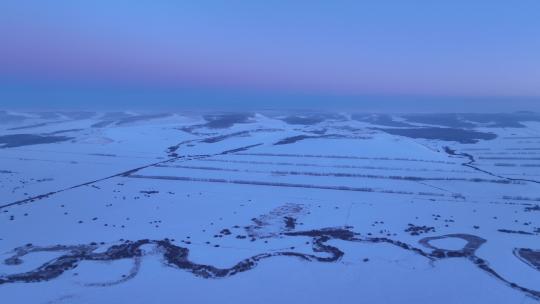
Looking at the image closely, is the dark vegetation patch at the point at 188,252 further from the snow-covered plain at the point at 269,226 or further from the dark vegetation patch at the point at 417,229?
the dark vegetation patch at the point at 417,229

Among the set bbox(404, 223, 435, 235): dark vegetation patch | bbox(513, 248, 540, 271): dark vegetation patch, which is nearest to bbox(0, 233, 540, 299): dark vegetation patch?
bbox(513, 248, 540, 271): dark vegetation patch

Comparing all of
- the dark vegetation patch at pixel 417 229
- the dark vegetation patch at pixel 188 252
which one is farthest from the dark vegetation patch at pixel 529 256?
the dark vegetation patch at pixel 417 229

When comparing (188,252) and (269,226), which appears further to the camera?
(269,226)

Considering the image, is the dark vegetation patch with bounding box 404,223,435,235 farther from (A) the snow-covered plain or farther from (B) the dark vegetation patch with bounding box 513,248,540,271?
(B) the dark vegetation patch with bounding box 513,248,540,271

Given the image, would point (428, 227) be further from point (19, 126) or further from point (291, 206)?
point (19, 126)

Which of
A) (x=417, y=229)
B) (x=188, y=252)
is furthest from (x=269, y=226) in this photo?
(x=417, y=229)

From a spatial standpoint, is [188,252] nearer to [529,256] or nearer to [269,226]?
[269,226]

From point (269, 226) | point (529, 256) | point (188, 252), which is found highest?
point (529, 256)

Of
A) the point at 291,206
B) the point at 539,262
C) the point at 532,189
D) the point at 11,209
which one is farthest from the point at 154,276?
the point at 532,189
